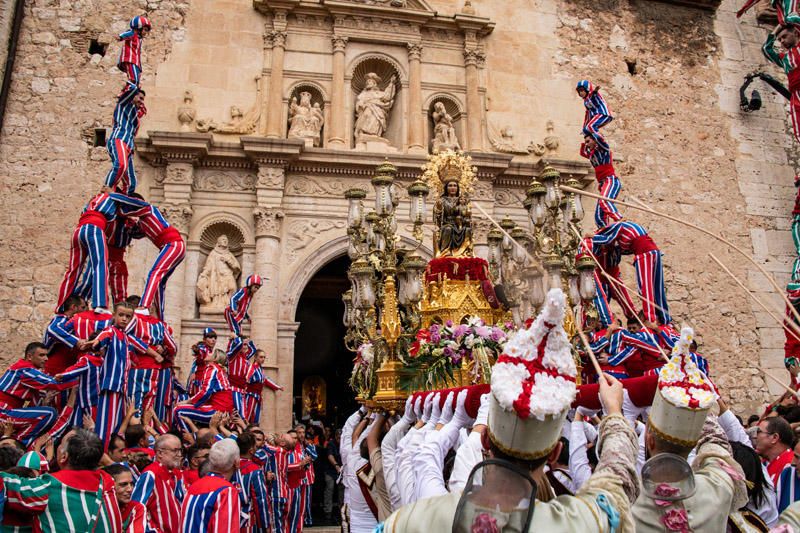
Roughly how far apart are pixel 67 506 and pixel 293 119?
31.5 ft

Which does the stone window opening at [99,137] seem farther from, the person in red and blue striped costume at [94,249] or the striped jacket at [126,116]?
the person in red and blue striped costume at [94,249]

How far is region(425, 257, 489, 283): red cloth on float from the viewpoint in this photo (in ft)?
21.6

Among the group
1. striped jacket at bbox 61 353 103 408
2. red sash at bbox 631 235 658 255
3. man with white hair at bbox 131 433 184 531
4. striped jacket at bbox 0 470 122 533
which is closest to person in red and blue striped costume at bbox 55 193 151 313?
striped jacket at bbox 61 353 103 408

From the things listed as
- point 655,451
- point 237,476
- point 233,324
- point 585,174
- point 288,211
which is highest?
point 585,174

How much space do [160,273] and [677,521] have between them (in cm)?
485

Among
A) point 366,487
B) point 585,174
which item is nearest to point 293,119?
point 585,174

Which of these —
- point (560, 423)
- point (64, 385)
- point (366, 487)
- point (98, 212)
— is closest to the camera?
point (560, 423)

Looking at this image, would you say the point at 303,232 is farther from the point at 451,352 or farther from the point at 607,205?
the point at 451,352

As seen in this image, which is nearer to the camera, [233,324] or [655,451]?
[655,451]

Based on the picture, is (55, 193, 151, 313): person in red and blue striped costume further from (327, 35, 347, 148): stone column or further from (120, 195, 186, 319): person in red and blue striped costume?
(327, 35, 347, 148): stone column

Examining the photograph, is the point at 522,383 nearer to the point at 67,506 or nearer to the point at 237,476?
the point at 67,506

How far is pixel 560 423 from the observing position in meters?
1.76

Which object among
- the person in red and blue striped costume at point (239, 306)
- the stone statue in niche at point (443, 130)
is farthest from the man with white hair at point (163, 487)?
the stone statue in niche at point (443, 130)

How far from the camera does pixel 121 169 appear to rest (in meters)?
5.91
